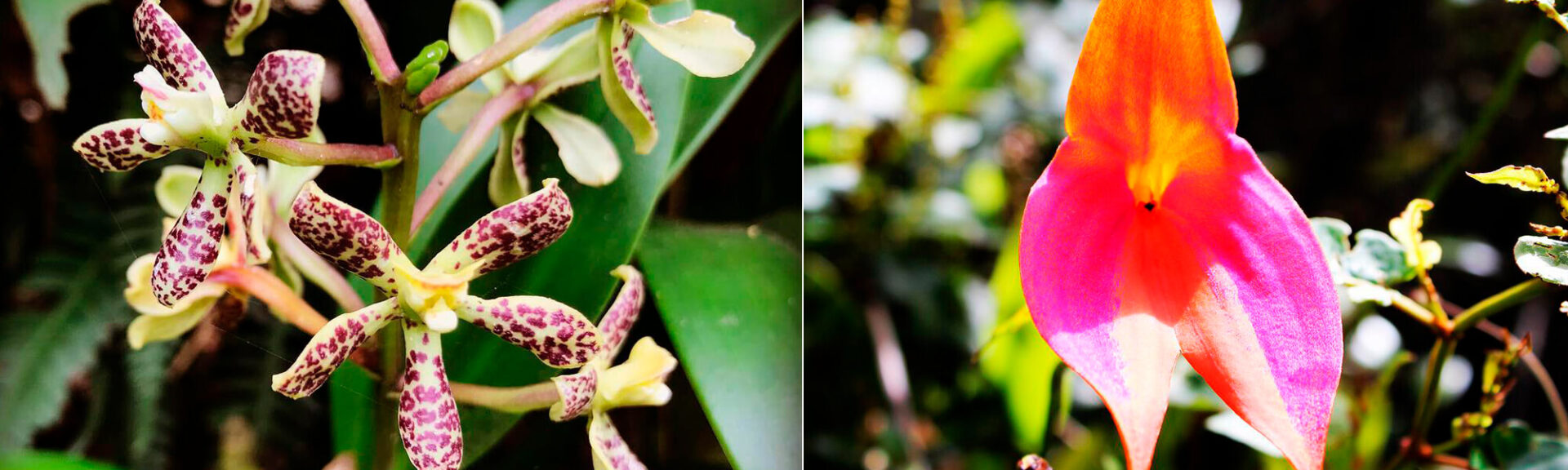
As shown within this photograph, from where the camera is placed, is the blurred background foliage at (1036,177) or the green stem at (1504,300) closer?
the green stem at (1504,300)

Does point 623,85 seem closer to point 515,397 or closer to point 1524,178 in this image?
point 515,397

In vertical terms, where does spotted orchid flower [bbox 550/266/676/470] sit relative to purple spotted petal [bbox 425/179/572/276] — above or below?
below

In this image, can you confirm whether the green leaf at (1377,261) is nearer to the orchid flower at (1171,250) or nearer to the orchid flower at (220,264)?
the orchid flower at (1171,250)

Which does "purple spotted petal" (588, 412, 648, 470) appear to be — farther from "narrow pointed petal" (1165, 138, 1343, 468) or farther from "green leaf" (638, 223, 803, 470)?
"narrow pointed petal" (1165, 138, 1343, 468)

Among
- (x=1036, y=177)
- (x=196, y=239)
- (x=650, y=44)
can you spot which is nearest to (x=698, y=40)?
(x=650, y=44)

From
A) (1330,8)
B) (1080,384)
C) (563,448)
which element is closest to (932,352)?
(1080,384)

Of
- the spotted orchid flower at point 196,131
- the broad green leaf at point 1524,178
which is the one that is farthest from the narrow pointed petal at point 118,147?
the broad green leaf at point 1524,178

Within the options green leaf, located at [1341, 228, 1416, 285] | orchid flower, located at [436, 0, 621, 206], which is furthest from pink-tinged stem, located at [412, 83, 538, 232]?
green leaf, located at [1341, 228, 1416, 285]
